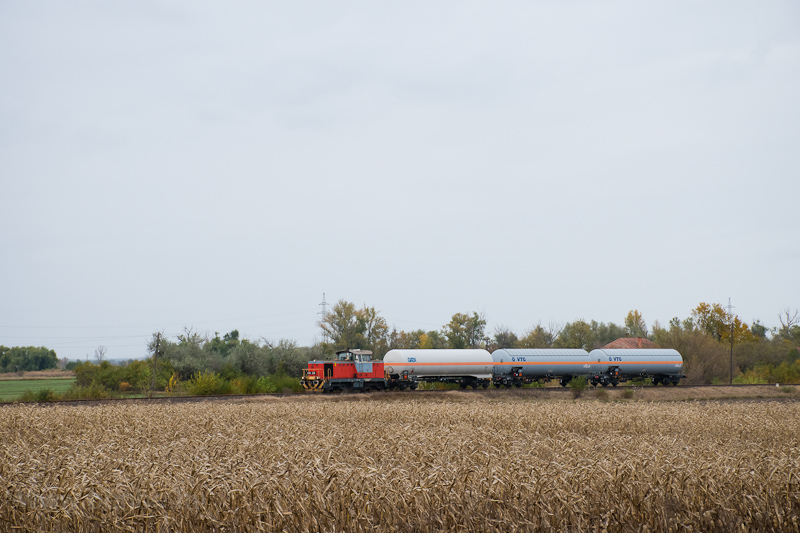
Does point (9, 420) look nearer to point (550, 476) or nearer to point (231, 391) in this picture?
point (550, 476)

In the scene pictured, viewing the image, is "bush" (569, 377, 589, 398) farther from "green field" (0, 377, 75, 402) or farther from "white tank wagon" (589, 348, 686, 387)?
"green field" (0, 377, 75, 402)

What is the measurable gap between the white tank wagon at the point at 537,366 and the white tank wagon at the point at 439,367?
108cm

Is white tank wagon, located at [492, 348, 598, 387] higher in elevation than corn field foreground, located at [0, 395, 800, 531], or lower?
lower

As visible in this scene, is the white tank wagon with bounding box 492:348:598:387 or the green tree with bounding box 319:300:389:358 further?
the green tree with bounding box 319:300:389:358

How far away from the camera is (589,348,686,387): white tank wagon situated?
175 ft

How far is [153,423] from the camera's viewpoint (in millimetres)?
15922

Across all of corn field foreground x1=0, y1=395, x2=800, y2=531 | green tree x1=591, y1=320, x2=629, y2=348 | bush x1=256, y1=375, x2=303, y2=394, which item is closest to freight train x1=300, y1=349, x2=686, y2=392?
bush x1=256, y1=375, x2=303, y2=394

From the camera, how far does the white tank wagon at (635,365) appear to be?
53.3 m

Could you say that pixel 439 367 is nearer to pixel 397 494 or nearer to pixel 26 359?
pixel 397 494

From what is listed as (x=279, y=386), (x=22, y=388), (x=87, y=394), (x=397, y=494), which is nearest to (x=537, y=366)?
(x=279, y=386)

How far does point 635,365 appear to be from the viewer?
178ft

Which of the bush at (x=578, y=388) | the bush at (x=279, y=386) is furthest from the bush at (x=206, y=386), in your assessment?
the bush at (x=578, y=388)

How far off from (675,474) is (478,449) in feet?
13.1

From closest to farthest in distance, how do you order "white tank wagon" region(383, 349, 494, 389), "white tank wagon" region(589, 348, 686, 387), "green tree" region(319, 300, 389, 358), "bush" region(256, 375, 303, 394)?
"bush" region(256, 375, 303, 394)
"white tank wagon" region(383, 349, 494, 389)
"white tank wagon" region(589, 348, 686, 387)
"green tree" region(319, 300, 389, 358)
